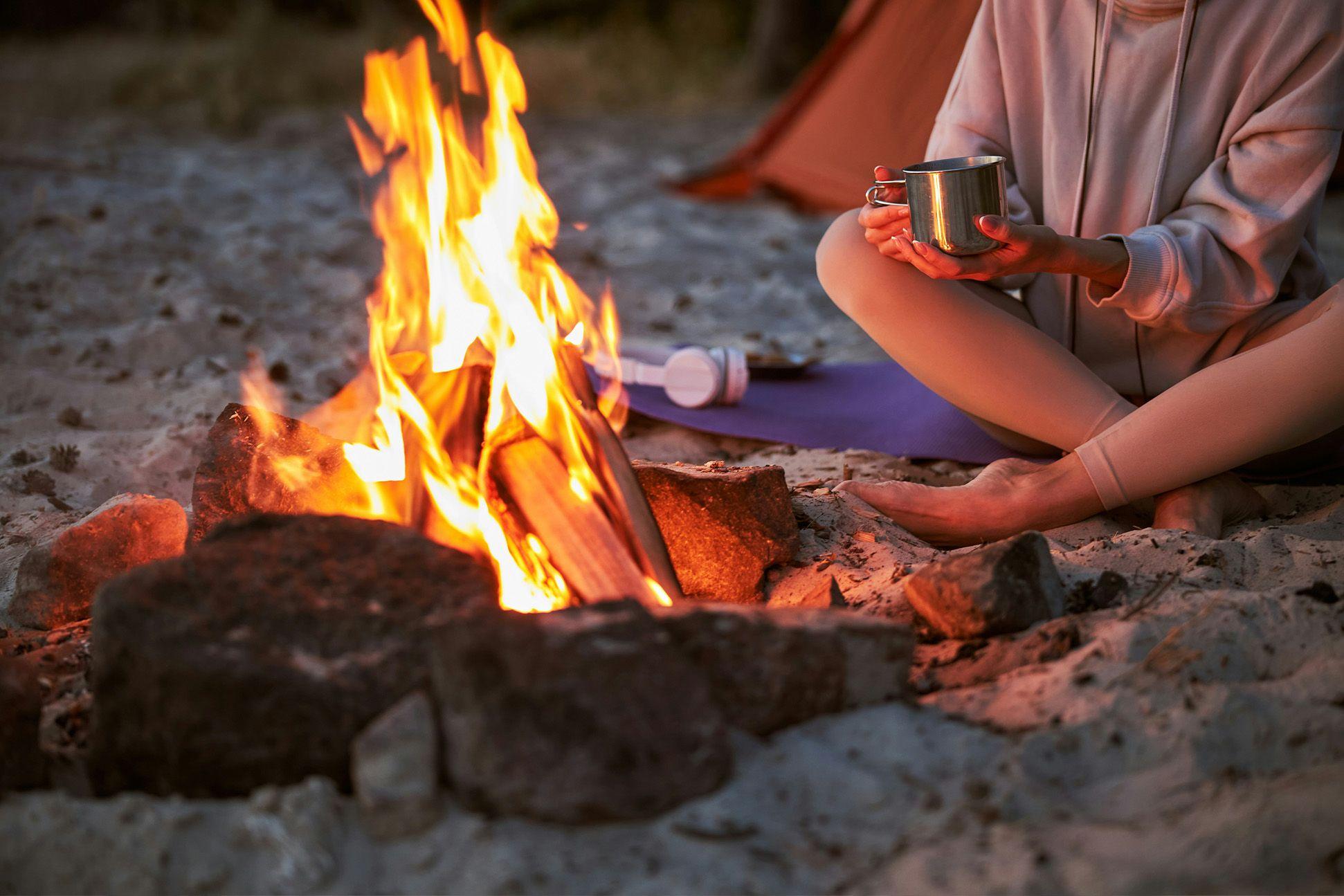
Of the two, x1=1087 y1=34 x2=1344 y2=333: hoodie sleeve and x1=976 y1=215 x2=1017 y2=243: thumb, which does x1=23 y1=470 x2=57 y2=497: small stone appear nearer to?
x1=976 y1=215 x2=1017 y2=243: thumb

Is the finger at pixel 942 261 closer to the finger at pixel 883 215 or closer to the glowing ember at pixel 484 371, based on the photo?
the finger at pixel 883 215

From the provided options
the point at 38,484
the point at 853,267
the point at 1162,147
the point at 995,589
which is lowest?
→ the point at 38,484

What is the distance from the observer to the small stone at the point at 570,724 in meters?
1.14

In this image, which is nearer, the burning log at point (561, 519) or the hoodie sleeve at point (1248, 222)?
the burning log at point (561, 519)

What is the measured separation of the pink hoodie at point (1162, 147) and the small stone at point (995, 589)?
621mm

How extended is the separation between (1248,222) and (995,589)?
2.92 ft

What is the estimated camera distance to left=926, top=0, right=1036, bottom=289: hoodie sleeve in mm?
2121

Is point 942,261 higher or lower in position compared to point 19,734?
higher

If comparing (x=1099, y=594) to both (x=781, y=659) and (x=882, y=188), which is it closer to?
(x=781, y=659)

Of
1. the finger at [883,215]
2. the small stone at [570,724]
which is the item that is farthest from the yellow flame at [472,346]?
the finger at [883,215]

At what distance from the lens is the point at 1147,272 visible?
186cm

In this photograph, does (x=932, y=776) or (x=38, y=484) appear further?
(x=38, y=484)

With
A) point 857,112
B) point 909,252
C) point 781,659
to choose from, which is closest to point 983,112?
point 909,252

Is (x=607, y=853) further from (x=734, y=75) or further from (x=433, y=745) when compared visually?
(x=734, y=75)
